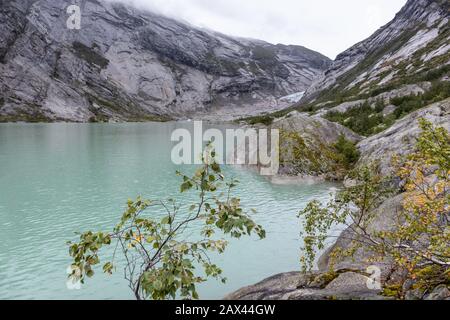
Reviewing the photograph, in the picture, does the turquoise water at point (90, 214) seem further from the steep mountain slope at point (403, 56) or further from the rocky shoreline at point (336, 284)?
the steep mountain slope at point (403, 56)

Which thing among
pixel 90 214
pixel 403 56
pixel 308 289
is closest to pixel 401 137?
pixel 308 289

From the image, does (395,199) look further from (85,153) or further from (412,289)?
(85,153)

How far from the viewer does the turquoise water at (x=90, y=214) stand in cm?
1541

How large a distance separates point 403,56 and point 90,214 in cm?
12241

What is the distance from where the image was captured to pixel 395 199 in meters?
17.1

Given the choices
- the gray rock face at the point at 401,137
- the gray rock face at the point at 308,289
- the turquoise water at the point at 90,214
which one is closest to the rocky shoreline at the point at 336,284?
the gray rock face at the point at 308,289

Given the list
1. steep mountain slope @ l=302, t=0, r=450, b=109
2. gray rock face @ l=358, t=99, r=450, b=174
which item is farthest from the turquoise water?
steep mountain slope @ l=302, t=0, r=450, b=109

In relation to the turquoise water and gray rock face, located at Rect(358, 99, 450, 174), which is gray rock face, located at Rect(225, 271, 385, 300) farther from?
gray rock face, located at Rect(358, 99, 450, 174)

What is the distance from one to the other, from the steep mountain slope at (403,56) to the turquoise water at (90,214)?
56.2 m

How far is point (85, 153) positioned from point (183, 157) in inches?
561

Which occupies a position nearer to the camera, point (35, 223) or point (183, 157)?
point (35, 223)

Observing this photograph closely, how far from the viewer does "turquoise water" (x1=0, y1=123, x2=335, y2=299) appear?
1541cm
